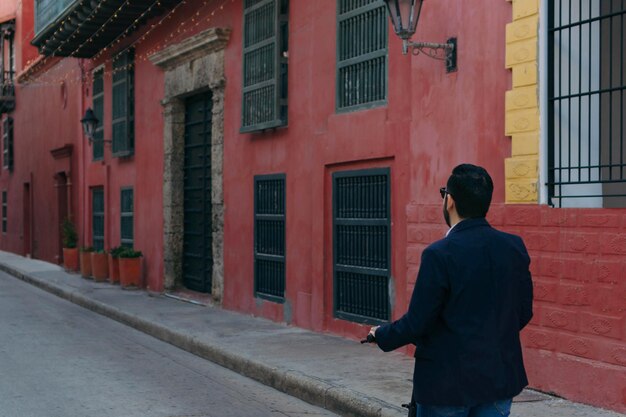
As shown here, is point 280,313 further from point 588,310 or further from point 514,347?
point 514,347

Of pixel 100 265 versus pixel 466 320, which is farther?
pixel 100 265

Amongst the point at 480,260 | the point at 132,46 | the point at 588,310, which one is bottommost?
the point at 588,310

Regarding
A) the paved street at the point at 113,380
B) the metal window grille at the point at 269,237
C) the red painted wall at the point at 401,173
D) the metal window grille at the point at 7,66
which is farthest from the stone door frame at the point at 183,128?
the metal window grille at the point at 7,66

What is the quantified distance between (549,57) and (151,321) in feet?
22.1

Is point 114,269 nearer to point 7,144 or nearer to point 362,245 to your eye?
point 362,245

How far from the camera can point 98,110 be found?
20484mm

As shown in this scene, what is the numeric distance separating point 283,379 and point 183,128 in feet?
28.0

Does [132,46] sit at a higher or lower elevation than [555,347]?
higher

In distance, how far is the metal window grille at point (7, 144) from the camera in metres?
32.4

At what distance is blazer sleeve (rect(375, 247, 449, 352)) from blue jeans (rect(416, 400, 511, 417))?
28 centimetres

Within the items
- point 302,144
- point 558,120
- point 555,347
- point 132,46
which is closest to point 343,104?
point 302,144

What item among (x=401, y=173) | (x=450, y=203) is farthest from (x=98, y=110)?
(x=450, y=203)

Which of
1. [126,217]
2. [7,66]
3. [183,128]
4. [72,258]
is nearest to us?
[183,128]

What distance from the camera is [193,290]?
1569 centimetres
